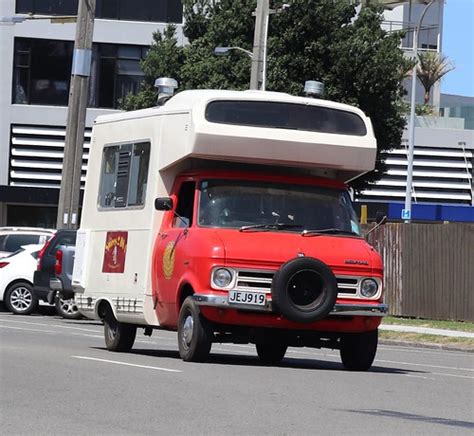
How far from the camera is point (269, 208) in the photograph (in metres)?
15.2

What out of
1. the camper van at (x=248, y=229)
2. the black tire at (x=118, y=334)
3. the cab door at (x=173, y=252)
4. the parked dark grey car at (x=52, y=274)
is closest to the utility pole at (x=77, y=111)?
the parked dark grey car at (x=52, y=274)

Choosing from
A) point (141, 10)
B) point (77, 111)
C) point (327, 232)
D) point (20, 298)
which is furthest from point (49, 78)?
point (327, 232)

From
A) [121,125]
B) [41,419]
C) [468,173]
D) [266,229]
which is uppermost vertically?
[468,173]

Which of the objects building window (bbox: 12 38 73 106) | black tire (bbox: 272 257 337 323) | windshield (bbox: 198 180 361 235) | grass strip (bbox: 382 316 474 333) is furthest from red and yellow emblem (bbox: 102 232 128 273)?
building window (bbox: 12 38 73 106)

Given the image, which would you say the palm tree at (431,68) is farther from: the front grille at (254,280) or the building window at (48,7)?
the front grille at (254,280)

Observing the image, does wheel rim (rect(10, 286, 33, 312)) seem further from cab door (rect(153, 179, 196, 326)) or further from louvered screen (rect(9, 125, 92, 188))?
louvered screen (rect(9, 125, 92, 188))

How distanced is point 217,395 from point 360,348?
404cm

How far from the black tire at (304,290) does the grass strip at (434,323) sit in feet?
36.6

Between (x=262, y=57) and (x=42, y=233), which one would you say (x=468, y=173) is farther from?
(x=42, y=233)

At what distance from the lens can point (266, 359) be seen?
54.0 ft

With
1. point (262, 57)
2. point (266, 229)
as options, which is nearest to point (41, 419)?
point (266, 229)

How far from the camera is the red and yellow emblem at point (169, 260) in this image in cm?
1512

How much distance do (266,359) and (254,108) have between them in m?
3.22

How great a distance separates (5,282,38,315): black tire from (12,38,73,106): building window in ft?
73.1
